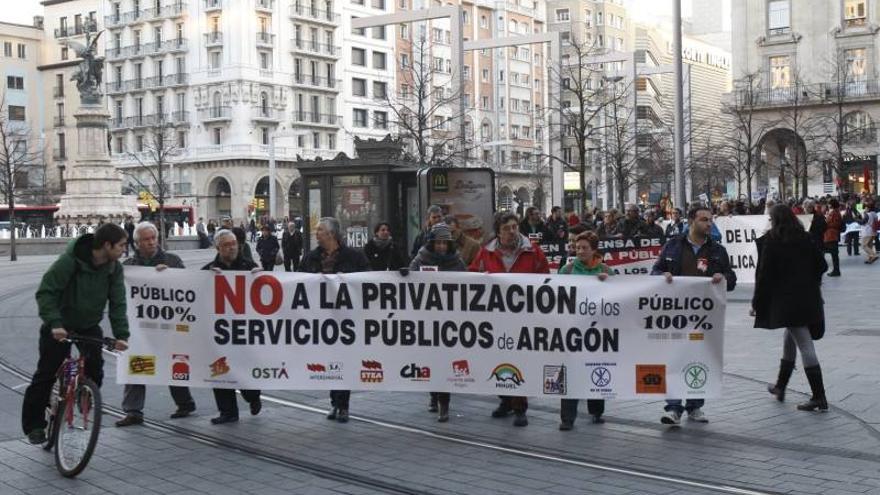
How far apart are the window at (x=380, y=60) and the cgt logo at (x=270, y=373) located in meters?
Result: 87.0

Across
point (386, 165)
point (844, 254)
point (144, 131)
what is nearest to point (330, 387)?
point (386, 165)

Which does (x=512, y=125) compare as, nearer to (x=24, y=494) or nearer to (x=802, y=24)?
(x=802, y=24)

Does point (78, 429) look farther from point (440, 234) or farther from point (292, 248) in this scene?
point (292, 248)

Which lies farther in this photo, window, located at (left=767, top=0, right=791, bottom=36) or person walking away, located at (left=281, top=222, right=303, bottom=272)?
window, located at (left=767, top=0, right=791, bottom=36)

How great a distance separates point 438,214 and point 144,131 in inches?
3115

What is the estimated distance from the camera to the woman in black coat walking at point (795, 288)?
9883mm

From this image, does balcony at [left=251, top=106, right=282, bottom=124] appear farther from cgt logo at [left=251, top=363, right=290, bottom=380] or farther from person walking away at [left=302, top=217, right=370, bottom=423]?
cgt logo at [left=251, top=363, right=290, bottom=380]

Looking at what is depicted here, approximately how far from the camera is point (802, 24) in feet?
194

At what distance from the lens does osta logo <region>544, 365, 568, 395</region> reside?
9312 mm

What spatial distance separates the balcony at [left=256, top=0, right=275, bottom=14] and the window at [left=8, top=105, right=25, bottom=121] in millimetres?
31369

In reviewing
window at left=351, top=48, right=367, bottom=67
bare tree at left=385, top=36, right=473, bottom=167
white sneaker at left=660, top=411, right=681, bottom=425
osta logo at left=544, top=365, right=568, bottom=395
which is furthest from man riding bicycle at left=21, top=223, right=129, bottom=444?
window at left=351, top=48, right=367, bottom=67

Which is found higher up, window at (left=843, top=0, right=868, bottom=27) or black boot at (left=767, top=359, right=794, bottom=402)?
window at (left=843, top=0, right=868, bottom=27)

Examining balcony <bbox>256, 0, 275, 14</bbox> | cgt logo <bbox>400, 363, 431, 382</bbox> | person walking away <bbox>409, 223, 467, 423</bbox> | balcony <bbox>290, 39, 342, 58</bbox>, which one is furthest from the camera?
balcony <bbox>290, 39, 342, 58</bbox>

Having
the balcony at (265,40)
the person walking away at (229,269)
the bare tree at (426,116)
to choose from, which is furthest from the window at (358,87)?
the person walking away at (229,269)
